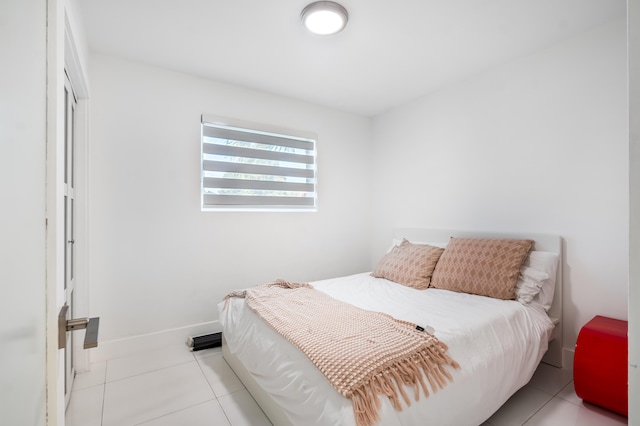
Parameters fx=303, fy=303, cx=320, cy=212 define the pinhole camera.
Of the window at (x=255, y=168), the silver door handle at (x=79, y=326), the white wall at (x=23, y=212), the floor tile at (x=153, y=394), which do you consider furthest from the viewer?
the window at (x=255, y=168)

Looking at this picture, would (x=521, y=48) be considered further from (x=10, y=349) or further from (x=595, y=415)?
(x=10, y=349)

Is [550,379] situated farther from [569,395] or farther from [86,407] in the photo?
[86,407]

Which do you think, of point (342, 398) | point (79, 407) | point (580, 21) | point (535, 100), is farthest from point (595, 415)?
point (79, 407)

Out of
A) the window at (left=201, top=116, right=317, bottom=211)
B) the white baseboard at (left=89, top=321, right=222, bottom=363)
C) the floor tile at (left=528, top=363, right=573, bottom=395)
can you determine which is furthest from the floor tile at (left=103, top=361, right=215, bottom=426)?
the floor tile at (left=528, top=363, right=573, bottom=395)

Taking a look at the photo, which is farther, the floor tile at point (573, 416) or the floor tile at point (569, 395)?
the floor tile at point (569, 395)

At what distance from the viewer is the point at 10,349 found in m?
0.47

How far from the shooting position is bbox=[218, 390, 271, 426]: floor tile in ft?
5.80

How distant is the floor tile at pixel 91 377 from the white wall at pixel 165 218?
8.7 inches

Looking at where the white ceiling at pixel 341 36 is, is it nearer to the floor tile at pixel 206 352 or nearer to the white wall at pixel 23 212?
the white wall at pixel 23 212

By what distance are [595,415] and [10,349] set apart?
270 centimetres

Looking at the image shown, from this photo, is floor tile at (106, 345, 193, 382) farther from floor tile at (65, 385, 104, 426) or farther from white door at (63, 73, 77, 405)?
white door at (63, 73, 77, 405)

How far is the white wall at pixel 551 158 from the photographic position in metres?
2.14

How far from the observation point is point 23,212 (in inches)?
22.8

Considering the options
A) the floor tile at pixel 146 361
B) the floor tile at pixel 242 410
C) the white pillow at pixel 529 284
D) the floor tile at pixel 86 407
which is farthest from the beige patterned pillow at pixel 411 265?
the floor tile at pixel 86 407
